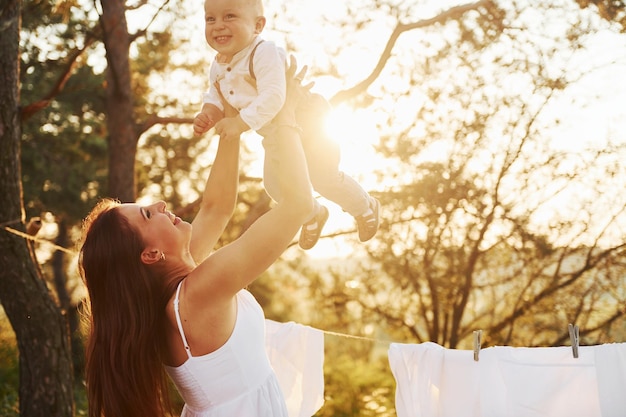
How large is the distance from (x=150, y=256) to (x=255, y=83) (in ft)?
1.62

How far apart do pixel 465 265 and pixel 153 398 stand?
4.30 m

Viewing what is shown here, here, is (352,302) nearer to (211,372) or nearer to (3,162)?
(3,162)

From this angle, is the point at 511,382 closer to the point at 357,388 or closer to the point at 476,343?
the point at 476,343

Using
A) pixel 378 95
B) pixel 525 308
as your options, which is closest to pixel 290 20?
pixel 378 95

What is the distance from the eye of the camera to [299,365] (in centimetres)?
232

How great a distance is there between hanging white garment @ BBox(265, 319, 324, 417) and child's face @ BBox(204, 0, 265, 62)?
0.89 m

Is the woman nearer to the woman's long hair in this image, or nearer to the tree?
the woman's long hair

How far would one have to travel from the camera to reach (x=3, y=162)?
13.8 ft

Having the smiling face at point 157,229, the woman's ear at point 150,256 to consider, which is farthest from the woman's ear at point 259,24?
the woman's ear at point 150,256

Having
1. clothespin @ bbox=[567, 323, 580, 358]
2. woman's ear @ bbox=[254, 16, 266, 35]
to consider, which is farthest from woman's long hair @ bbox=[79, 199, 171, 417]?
clothespin @ bbox=[567, 323, 580, 358]

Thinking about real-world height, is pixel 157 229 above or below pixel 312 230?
below

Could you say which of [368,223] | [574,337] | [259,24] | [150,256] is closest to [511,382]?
[574,337]

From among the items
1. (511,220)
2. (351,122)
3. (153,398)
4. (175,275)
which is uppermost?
(351,122)

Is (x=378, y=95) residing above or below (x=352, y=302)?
above
